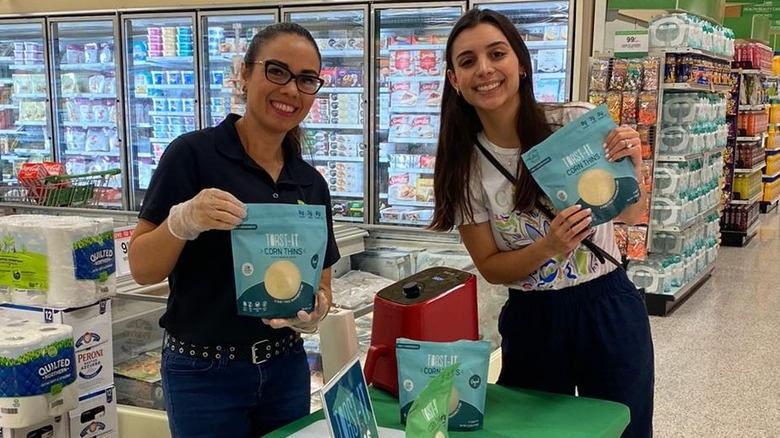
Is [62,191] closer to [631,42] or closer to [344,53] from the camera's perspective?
[344,53]

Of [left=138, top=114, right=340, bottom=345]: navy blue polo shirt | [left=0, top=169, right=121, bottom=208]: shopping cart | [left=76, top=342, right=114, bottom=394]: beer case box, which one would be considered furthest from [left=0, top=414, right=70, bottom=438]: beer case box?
[left=0, top=169, right=121, bottom=208]: shopping cart

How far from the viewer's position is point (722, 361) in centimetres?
486

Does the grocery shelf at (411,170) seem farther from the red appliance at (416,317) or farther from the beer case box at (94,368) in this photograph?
the red appliance at (416,317)

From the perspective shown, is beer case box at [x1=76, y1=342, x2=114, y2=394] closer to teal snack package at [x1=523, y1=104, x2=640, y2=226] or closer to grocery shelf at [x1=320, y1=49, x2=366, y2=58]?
teal snack package at [x1=523, y1=104, x2=640, y2=226]

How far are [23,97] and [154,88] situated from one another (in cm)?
146

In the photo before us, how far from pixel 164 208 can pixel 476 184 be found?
0.77 metres

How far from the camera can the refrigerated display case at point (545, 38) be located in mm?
4906

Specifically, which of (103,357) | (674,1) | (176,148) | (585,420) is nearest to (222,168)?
(176,148)

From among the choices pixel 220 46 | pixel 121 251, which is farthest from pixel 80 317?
pixel 220 46

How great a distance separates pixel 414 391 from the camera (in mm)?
1634

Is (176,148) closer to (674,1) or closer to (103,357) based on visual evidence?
(103,357)

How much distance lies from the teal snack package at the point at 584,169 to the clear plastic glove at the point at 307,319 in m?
0.58

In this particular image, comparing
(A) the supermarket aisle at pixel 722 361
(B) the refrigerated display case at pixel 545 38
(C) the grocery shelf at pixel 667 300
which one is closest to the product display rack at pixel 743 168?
(A) the supermarket aisle at pixel 722 361

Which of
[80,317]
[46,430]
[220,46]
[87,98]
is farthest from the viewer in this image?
[87,98]
